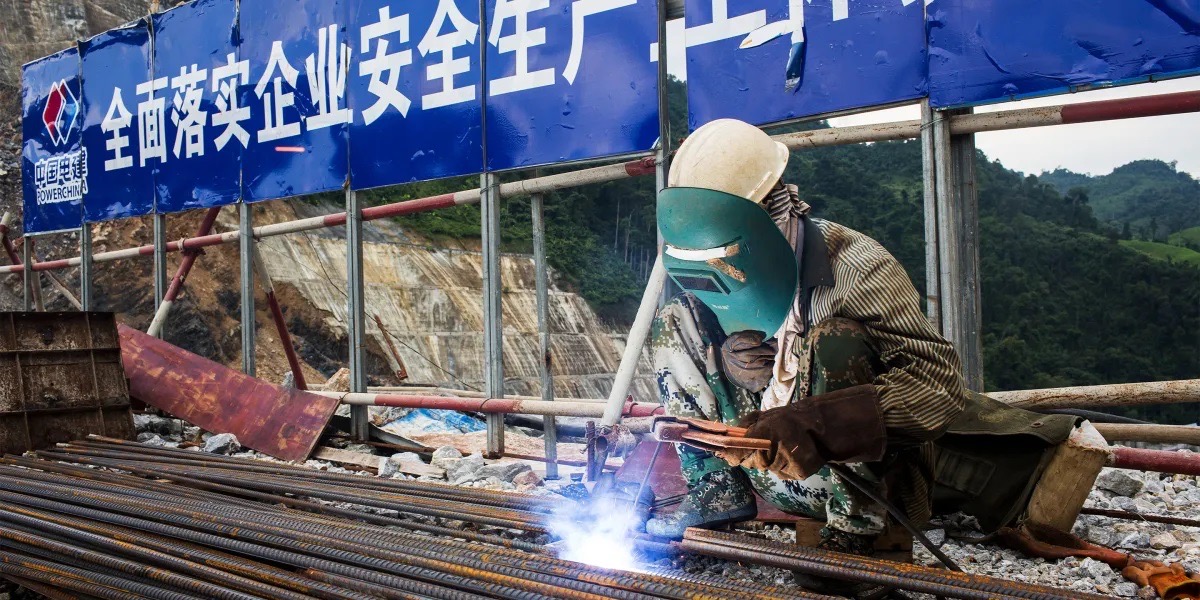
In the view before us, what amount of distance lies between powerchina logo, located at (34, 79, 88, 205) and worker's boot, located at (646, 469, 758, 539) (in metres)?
8.20

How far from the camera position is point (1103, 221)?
69.7 feet

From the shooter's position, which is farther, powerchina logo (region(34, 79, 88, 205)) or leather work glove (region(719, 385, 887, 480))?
powerchina logo (region(34, 79, 88, 205))

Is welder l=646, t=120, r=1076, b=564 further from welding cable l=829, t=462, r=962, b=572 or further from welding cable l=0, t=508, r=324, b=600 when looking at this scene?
welding cable l=0, t=508, r=324, b=600

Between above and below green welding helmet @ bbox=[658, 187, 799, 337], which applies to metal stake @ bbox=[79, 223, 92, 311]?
above

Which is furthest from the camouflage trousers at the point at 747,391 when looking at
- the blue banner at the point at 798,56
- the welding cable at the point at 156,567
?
the blue banner at the point at 798,56

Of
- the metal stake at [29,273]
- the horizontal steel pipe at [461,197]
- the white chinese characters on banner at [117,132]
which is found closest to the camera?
the horizontal steel pipe at [461,197]

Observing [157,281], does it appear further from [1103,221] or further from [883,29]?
[1103,221]

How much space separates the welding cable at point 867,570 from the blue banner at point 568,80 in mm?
2677

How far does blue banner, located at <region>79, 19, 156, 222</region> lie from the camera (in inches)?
323

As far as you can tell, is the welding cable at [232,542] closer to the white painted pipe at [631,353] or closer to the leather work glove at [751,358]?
the leather work glove at [751,358]

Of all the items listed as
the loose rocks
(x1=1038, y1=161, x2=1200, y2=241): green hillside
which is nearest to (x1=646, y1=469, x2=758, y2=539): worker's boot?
the loose rocks

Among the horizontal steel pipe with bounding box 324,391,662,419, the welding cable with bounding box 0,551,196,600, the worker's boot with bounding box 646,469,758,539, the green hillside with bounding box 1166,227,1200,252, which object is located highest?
the green hillside with bounding box 1166,227,1200,252

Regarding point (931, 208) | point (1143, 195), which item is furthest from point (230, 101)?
point (1143, 195)

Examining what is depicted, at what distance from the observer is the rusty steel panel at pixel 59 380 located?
5.55 metres
